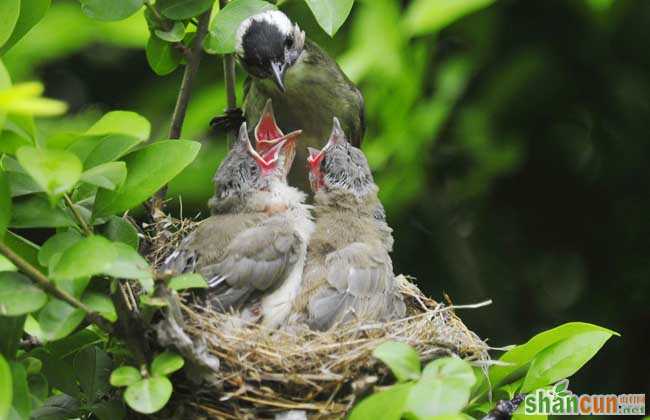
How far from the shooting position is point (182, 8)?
6.84 ft

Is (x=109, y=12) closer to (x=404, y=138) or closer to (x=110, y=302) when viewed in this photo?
(x=110, y=302)

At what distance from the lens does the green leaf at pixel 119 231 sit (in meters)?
1.91

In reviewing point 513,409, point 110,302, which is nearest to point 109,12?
point 110,302

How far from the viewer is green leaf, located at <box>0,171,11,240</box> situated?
1677 millimetres

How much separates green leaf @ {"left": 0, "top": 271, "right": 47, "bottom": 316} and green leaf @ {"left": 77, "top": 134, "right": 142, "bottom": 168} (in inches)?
11.2

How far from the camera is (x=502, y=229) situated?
3.58m

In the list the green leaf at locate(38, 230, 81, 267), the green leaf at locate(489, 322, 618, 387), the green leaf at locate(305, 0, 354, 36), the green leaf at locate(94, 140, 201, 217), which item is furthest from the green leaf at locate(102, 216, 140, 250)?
the green leaf at locate(489, 322, 618, 387)

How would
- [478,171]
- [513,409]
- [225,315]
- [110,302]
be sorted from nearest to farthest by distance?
[110,302]
[513,409]
[225,315]
[478,171]

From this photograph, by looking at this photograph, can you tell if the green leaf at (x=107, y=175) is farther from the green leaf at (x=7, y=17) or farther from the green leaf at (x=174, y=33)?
the green leaf at (x=174, y=33)

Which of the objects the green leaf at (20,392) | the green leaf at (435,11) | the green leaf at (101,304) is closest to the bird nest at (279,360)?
the green leaf at (101,304)

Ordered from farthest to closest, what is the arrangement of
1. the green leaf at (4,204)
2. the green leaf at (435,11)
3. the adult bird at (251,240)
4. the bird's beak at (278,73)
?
the bird's beak at (278,73)
the green leaf at (435,11)
the adult bird at (251,240)
the green leaf at (4,204)

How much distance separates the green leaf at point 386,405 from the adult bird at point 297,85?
1525mm

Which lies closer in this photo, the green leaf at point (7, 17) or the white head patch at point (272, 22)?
the green leaf at point (7, 17)

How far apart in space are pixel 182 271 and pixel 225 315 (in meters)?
0.21
